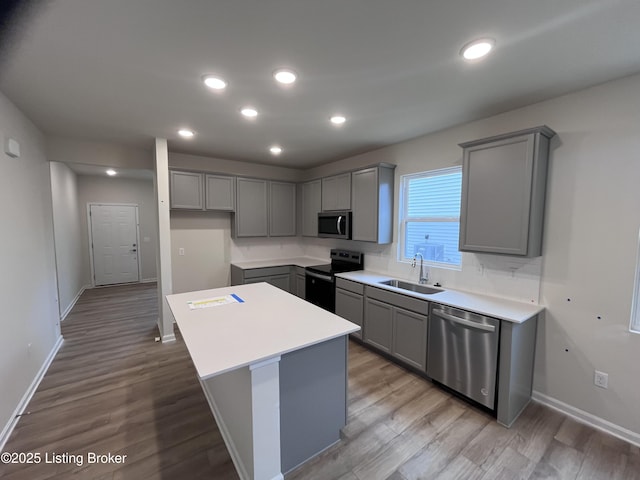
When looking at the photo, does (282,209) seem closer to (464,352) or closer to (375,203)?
(375,203)

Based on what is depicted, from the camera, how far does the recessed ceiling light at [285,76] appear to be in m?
1.84

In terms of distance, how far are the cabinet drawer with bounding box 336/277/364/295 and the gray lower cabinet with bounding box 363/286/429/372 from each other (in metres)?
0.10

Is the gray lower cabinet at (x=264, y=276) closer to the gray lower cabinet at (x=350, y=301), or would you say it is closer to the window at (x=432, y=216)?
the gray lower cabinet at (x=350, y=301)

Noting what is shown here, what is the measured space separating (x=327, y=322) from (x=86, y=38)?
219cm

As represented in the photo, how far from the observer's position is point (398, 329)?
2871 millimetres

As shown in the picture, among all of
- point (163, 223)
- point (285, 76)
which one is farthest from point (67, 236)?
point (285, 76)

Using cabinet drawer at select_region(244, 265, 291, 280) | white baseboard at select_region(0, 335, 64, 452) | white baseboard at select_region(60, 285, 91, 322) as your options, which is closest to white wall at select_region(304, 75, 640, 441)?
cabinet drawer at select_region(244, 265, 291, 280)

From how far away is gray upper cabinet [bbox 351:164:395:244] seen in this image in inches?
137

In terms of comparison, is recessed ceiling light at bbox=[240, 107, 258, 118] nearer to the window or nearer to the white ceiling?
the white ceiling

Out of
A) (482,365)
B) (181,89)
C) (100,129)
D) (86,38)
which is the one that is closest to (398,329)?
(482,365)

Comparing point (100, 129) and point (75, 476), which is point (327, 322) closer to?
point (75, 476)

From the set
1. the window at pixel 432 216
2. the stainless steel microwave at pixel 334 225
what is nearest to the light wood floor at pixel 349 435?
the window at pixel 432 216

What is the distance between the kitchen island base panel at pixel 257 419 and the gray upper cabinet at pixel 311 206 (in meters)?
3.18

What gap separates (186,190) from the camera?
3979 mm
